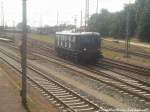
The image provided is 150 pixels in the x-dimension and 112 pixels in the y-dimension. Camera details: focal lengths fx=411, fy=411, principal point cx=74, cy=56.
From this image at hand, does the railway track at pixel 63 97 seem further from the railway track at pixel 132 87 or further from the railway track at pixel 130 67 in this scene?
the railway track at pixel 130 67

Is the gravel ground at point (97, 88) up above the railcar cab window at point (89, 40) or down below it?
below

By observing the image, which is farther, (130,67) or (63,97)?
(130,67)

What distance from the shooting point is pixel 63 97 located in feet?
65.2

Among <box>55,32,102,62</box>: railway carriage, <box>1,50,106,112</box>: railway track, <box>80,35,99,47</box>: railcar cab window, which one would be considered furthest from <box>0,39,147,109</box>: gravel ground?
<box>80,35,99,47</box>: railcar cab window

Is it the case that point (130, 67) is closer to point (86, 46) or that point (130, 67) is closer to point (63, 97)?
point (86, 46)

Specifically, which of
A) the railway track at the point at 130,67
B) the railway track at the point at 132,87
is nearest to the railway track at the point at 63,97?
the railway track at the point at 132,87

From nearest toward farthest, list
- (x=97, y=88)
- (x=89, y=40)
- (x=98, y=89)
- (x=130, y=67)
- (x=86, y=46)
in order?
1. (x=98, y=89)
2. (x=97, y=88)
3. (x=130, y=67)
4. (x=86, y=46)
5. (x=89, y=40)

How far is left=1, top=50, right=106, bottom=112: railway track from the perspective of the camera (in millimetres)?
17094

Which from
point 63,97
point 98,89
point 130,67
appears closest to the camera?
point 63,97

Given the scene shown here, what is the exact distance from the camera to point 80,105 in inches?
700

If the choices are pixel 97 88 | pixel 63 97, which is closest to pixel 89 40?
pixel 97 88

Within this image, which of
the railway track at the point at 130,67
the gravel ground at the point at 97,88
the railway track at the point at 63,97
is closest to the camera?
the railway track at the point at 63,97

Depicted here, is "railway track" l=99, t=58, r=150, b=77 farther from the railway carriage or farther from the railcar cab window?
the railcar cab window

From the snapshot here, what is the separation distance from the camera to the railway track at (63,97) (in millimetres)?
17094
